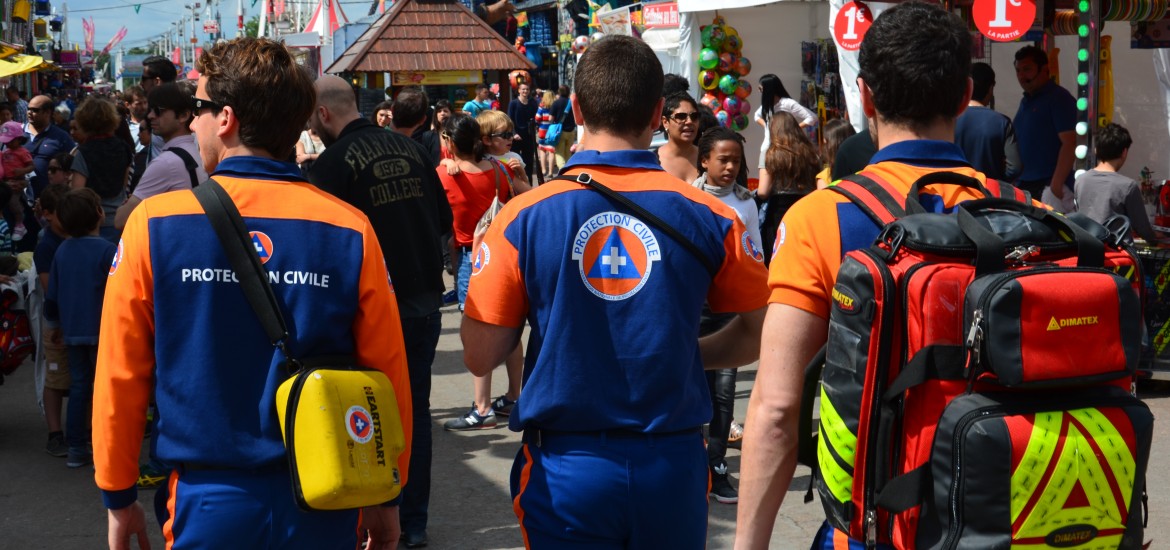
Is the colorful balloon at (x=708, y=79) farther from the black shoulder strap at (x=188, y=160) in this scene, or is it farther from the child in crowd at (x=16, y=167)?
the black shoulder strap at (x=188, y=160)

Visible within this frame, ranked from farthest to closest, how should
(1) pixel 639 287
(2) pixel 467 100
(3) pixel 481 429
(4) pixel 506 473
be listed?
1. (2) pixel 467 100
2. (3) pixel 481 429
3. (4) pixel 506 473
4. (1) pixel 639 287

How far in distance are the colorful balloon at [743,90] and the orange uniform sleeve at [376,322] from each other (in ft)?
37.4

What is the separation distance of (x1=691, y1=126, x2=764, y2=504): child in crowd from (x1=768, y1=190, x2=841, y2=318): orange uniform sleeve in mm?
3292

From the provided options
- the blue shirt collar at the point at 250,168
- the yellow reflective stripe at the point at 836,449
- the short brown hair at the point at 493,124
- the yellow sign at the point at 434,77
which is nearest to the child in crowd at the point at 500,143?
the short brown hair at the point at 493,124

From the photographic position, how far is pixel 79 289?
6617mm

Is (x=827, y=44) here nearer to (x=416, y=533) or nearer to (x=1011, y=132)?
(x=1011, y=132)

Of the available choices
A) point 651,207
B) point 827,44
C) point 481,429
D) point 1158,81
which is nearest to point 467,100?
point 827,44

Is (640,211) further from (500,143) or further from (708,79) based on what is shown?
(708,79)

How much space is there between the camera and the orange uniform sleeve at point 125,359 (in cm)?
273

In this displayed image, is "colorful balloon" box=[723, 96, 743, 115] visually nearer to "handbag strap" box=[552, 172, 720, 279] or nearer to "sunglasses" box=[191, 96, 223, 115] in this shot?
"handbag strap" box=[552, 172, 720, 279]

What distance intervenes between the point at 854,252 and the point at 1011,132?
6100 millimetres

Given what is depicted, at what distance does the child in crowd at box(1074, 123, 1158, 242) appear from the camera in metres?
8.00

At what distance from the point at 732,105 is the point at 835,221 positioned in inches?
459

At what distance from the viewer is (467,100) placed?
62.8 ft
